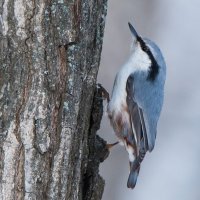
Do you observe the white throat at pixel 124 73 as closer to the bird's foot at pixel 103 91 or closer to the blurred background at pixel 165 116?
the bird's foot at pixel 103 91

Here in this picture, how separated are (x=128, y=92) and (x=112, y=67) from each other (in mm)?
2723

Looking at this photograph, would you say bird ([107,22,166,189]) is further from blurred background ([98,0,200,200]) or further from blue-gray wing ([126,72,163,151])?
blurred background ([98,0,200,200])

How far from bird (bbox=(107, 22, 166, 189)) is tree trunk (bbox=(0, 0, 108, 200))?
1.07m

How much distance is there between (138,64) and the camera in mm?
4184

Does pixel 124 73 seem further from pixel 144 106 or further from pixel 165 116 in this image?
pixel 165 116

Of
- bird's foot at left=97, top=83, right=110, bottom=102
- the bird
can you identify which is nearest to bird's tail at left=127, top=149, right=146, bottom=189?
the bird

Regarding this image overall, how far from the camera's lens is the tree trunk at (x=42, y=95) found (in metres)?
2.83

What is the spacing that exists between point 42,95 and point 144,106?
1.33 m

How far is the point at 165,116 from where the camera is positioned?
23.5ft

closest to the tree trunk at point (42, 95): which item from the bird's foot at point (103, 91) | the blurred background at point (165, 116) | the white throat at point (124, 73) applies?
the bird's foot at point (103, 91)

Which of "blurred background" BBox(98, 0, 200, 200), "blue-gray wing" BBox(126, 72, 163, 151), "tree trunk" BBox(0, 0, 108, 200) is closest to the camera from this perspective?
"tree trunk" BBox(0, 0, 108, 200)

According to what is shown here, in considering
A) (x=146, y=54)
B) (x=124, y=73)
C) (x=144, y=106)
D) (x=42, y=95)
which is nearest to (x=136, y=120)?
(x=144, y=106)

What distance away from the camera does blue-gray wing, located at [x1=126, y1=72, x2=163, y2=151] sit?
407 centimetres

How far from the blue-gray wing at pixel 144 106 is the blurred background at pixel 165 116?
246 centimetres
